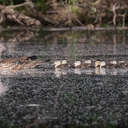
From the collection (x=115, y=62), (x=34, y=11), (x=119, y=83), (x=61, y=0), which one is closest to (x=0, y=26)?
(x=34, y=11)

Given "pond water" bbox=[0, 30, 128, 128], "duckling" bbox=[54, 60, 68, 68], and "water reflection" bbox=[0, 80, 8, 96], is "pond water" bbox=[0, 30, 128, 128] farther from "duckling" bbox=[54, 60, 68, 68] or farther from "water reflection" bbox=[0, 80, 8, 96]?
"duckling" bbox=[54, 60, 68, 68]

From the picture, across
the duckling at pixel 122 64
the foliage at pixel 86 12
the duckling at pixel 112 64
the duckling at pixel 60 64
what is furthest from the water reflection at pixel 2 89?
the foliage at pixel 86 12

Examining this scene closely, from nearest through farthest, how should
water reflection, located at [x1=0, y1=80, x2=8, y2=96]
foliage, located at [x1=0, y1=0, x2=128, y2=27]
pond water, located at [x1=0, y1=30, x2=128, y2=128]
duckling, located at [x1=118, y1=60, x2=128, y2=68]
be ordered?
pond water, located at [x1=0, y1=30, x2=128, y2=128] < water reflection, located at [x1=0, y1=80, x2=8, y2=96] < duckling, located at [x1=118, y1=60, x2=128, y2=68] < foliage, located at [x1=0, y1=0, x2=128, y2=27]

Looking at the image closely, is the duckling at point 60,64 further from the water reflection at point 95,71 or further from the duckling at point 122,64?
the duckling at point 122,64

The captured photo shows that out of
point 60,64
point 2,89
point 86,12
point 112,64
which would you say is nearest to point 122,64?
point 112,64

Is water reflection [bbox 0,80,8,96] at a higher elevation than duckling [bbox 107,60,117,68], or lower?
higher

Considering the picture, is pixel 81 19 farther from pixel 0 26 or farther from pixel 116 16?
pixel 0 26

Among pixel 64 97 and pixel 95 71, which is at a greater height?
pixel 64 97

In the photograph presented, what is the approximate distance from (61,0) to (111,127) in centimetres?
1520

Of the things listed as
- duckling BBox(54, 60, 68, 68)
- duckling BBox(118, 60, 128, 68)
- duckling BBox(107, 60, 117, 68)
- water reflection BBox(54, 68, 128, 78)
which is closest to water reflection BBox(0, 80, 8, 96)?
water reflection BBox(54, 68, 128, 78)

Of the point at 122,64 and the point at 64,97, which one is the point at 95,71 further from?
the point at 64,97

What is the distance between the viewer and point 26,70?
6.92m

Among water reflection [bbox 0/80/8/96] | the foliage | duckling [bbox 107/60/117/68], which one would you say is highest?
water reflection [bbox 0/80/8/96]

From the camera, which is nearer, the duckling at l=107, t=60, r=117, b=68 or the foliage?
the duckling at l=107, t=60, r=117, b=68
